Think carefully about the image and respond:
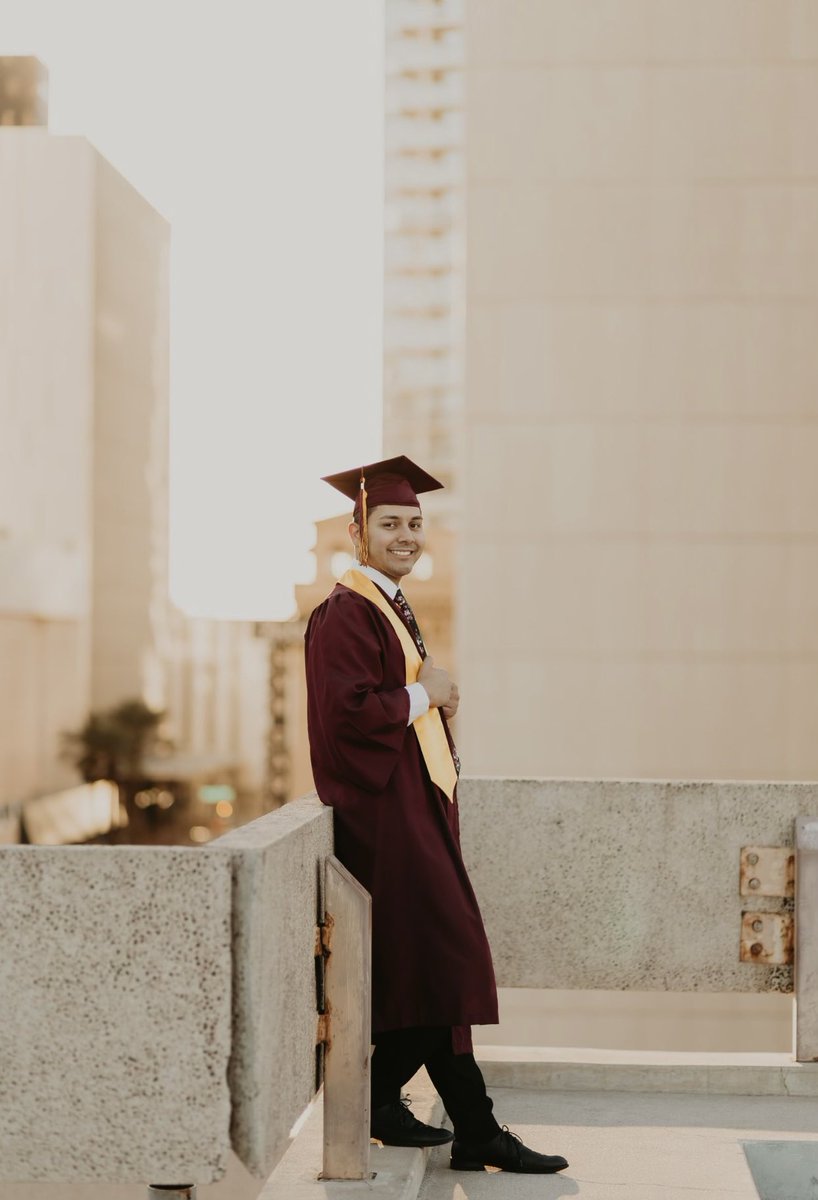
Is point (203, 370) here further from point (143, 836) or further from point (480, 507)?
point (480, 507)

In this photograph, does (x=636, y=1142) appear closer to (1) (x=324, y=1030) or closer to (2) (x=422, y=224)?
(1) (x=324, y=1030)

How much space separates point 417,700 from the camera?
13.1 ft

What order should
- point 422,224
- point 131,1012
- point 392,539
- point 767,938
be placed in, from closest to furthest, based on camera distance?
point 131,1012 → point 392,539 → point 767,938 → point 422,224

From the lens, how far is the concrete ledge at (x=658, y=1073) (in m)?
4.91

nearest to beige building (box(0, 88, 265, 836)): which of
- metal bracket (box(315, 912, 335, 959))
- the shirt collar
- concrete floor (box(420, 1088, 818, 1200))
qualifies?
concrete floor (box(420, 1088, 818, 1200))

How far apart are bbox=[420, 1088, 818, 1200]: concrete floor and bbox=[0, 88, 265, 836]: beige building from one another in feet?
257

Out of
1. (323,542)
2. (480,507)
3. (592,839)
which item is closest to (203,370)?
(323,542)

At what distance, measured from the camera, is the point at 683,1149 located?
433cm

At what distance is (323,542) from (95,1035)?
60.6 m

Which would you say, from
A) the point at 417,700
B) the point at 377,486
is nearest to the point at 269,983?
the point at 417,700

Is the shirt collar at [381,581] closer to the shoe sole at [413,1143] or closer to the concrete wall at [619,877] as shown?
the concrete wall at [619,877]

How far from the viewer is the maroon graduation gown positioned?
154 inches

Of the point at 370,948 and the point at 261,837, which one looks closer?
the point at 261,837

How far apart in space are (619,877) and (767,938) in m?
0.52
